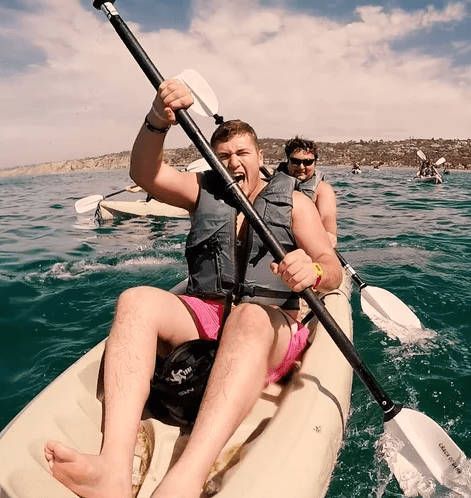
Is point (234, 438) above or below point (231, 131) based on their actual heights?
below

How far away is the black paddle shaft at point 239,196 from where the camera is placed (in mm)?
2484

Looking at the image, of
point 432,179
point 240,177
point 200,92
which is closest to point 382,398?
point 240,177

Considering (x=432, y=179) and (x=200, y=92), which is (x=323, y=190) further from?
(x=432, y=179)

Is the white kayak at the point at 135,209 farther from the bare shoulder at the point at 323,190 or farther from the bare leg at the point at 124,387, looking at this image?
the bare leg at the point at 124,387

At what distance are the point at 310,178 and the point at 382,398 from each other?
3230mm

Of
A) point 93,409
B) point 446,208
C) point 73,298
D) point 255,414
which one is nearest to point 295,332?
point 255,414

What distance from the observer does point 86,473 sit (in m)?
1.62

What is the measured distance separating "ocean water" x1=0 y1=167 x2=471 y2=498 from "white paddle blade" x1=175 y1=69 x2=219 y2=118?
2.56 metres

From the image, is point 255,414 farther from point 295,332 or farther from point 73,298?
point 73,298

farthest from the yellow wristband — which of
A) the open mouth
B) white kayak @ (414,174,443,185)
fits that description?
white kayak @ (414,174,443,185)

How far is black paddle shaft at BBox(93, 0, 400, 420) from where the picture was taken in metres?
2.48

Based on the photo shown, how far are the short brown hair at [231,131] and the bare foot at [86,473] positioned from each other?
2003mm

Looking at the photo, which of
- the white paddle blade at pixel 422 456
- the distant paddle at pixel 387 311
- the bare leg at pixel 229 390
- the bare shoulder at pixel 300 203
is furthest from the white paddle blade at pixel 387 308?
the bare leg at pixel 229 390

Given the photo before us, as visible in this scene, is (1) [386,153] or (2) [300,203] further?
(1) [386,153]
